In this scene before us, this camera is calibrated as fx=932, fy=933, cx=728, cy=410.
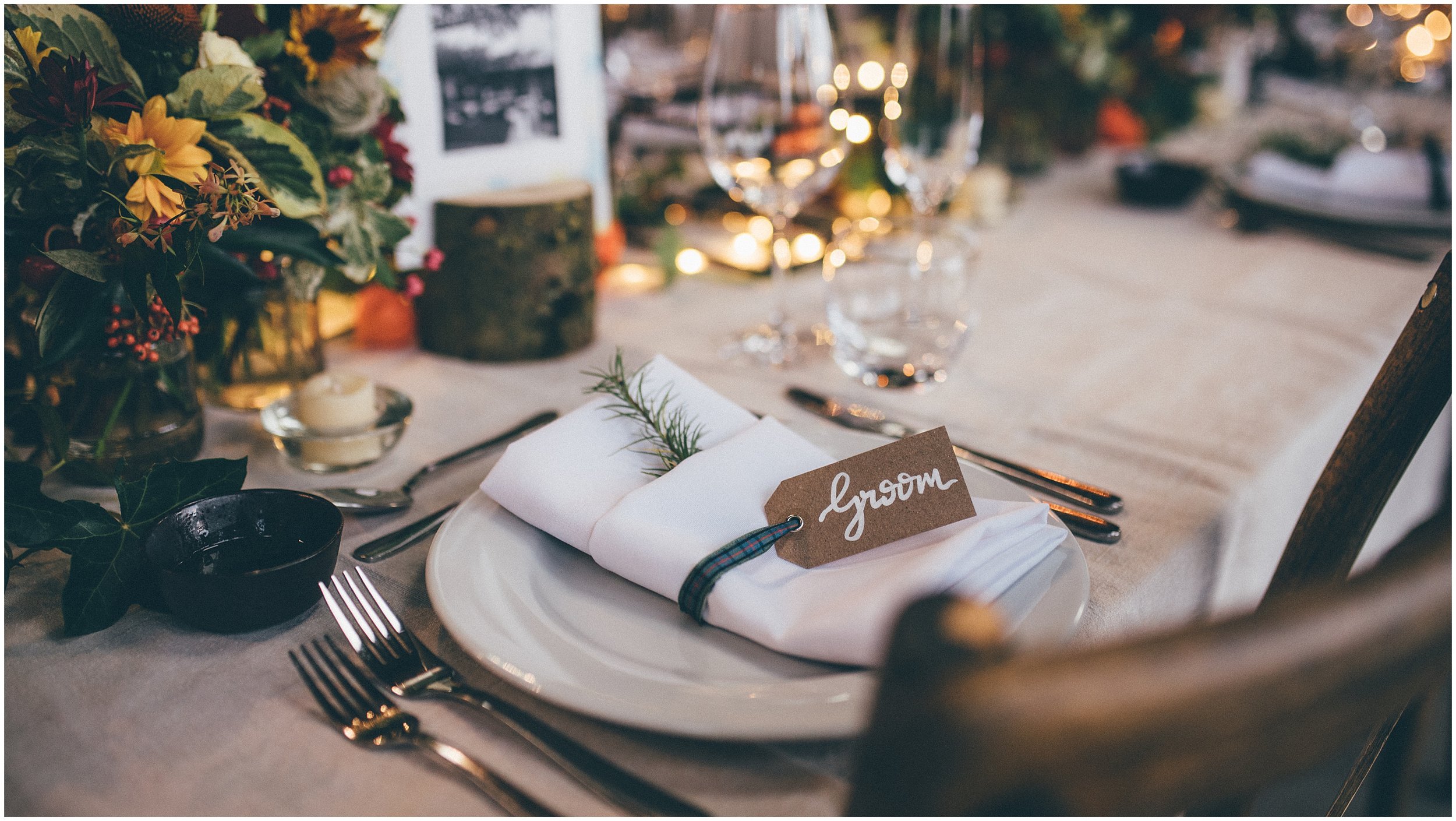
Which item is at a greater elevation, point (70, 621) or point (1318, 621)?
point (1318, 621)

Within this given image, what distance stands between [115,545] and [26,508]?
7cm

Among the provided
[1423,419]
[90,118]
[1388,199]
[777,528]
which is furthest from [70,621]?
[1388,199]

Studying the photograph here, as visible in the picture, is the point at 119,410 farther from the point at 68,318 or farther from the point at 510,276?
the point at 510,276

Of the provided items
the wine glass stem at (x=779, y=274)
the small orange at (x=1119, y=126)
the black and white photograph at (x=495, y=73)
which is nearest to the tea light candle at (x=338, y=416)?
the black and white photograph at (x=495, y=73)

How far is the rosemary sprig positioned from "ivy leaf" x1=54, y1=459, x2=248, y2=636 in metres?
0.26

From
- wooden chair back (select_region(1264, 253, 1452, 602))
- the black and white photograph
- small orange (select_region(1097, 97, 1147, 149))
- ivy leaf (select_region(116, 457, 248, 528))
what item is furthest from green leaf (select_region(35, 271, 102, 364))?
small orange (select_region(1097, 97, 1147, 149))

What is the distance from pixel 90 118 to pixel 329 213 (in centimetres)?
20

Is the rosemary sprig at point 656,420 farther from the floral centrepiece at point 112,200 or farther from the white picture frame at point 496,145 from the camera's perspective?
the white picture frame at point 496,145

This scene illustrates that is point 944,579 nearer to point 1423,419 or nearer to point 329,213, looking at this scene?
point 1423,419

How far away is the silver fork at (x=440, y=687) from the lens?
42cm

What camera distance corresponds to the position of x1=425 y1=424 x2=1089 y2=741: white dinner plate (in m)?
0.43

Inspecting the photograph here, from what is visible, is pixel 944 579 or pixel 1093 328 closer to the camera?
pixel 944 579

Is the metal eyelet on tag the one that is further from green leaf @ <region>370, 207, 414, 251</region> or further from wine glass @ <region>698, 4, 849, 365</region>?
green leaf @ <region>370, 207, 414, 251</region>

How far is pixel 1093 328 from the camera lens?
45.5 inches
